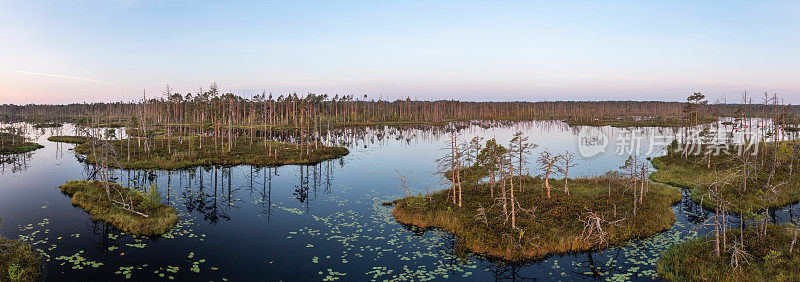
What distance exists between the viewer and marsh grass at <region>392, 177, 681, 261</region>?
21328 mm

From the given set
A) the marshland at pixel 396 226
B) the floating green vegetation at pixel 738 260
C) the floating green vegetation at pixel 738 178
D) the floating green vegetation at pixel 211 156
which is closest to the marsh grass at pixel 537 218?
the marshland at pixel 396 226

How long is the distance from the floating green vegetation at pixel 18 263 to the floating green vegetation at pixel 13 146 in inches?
2620

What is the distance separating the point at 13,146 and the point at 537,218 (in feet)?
306

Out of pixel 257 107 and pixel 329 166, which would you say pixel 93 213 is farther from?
pixel 257 107

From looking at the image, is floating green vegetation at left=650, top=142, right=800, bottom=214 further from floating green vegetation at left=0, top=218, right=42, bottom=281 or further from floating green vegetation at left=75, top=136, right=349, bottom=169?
floating green vegetation at left=75, top=136, right=349, bottom=169

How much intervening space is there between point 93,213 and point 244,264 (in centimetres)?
1714

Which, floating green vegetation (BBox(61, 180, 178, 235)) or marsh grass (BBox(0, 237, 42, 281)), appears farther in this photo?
floating green vegetation (BBox(61, 180, 178, 235))

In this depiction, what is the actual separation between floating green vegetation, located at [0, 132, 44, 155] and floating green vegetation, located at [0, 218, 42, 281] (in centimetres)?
6654

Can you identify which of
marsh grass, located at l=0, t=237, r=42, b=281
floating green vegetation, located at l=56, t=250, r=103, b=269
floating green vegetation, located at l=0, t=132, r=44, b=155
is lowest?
floating green vegetation, located at l=56, t=250, r=103, b=269

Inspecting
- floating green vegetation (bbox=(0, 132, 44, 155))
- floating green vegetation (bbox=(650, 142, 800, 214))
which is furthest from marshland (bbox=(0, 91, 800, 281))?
floating green vegetation (bbox=(0, 132, 44, 155))

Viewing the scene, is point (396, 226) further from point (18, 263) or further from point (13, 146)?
point (13, 146)

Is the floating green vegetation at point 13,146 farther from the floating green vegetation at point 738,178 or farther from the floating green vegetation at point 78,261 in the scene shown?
the floating green vegetation at point 738,178

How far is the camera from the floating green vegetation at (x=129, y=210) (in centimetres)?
2489

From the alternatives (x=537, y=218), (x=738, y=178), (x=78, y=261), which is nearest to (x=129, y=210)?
(x=78, y=261)
